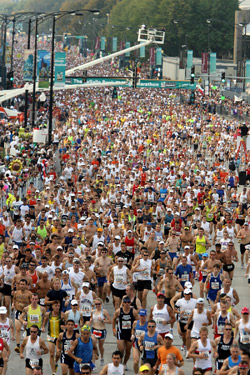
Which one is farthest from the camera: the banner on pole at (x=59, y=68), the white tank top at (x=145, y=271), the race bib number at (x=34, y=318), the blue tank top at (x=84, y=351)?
the banner on pole at (x=59, y=68)

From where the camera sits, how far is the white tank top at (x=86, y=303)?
50.0ft

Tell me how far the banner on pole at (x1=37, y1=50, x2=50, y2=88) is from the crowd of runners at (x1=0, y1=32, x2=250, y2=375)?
323 inches

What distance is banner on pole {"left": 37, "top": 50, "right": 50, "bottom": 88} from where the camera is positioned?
153 ft

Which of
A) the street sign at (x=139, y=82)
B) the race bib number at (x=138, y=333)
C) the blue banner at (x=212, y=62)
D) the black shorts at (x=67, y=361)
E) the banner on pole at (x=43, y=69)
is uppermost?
the blue banner at (x=212, y=62)

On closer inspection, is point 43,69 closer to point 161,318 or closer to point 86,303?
point 86,303

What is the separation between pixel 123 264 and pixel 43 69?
102 ft

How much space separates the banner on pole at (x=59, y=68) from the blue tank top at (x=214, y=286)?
2979 cm

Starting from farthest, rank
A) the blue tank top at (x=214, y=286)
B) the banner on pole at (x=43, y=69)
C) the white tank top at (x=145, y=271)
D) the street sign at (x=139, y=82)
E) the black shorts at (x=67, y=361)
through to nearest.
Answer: the street sign at (x=139, y=82), the banner on pole at (x=43, y=69), the white tank top at (x=145, y=271), the blue tank top at (x=214, y=286), the black shorts at (x=67, y=361)

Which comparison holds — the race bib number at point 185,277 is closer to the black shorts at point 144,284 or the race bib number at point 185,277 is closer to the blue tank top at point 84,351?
the black shorts at point 144,284

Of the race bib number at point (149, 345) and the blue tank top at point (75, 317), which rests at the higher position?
the blue tank top at point (75, 317)

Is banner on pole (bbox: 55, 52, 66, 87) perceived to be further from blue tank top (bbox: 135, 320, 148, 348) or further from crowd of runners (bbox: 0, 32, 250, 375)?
blue tank top (bbox: 135, 320, 148, 348)

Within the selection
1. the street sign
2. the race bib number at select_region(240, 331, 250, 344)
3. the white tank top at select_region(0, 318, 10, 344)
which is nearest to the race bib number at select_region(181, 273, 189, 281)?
the race bib number at select_region(240, 331, 250, 344)

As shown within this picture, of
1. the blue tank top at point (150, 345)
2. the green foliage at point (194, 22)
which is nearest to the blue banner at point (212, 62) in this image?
the green foliage at point (194, 22)

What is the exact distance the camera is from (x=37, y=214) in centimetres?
2355
